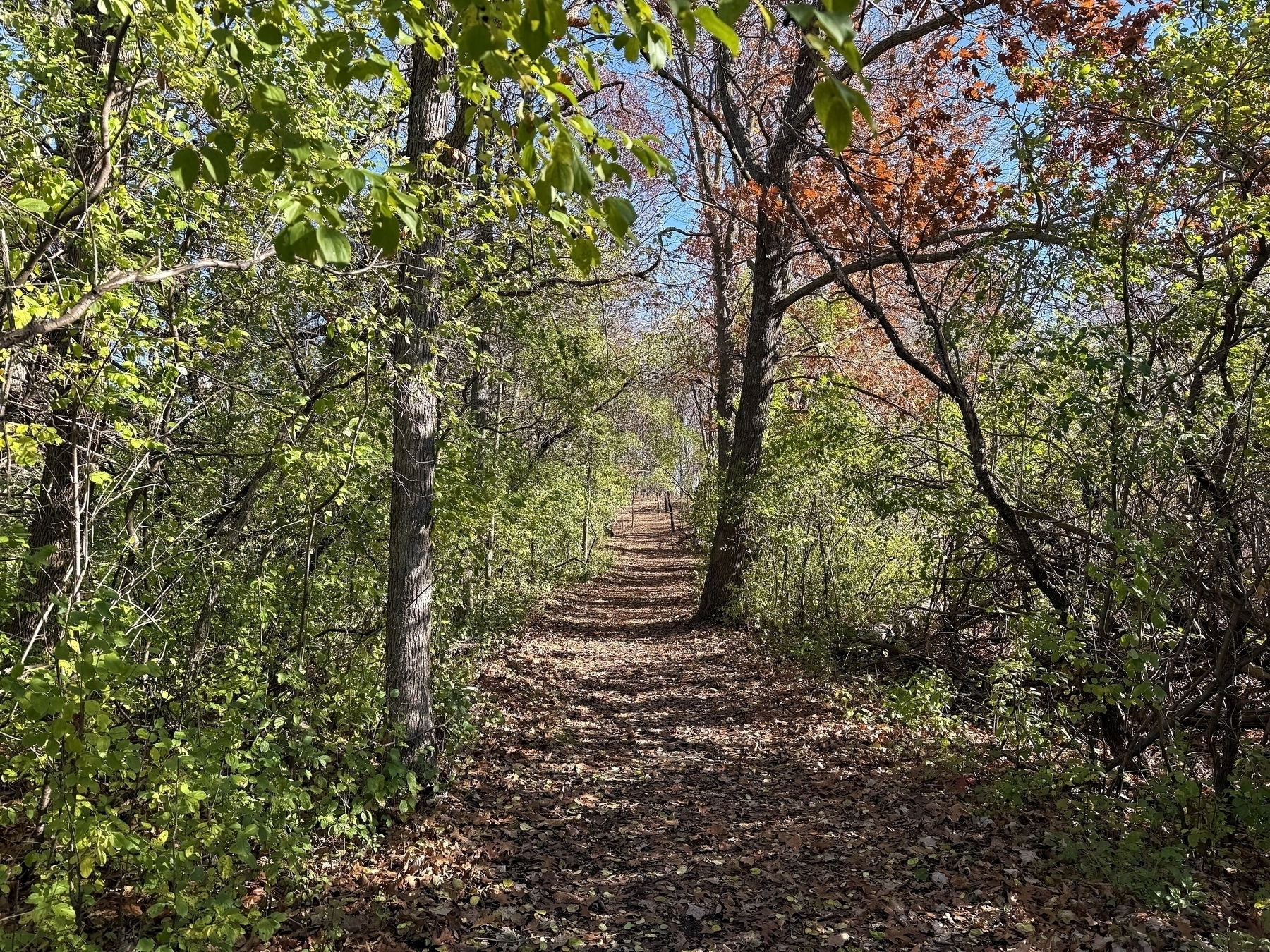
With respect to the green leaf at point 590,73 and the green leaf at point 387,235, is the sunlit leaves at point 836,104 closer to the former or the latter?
the green leaf at point 590,73

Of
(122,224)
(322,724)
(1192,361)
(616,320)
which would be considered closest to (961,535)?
(1192,361)

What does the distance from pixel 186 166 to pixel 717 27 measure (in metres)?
1.10

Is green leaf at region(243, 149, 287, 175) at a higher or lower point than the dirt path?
higher

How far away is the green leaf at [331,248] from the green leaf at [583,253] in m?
0.48

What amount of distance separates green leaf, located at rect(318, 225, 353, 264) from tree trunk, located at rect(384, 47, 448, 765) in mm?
3304

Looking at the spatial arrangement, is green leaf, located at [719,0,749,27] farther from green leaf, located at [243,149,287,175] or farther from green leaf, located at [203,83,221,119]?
green leaf, located at [203,83,221,119]

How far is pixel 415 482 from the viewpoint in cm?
500

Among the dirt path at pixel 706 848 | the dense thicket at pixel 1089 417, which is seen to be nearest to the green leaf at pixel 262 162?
the dense thicket at pixel 1089 417

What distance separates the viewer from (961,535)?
6.27m

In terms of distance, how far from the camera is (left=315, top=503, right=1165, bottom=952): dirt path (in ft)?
12.4

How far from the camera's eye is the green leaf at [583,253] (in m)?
1.64

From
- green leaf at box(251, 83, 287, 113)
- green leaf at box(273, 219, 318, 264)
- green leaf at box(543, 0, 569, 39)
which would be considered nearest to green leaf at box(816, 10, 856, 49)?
green leaf at box(543, 0, 569, 39)

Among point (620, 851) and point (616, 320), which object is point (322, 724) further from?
point (616, 320)

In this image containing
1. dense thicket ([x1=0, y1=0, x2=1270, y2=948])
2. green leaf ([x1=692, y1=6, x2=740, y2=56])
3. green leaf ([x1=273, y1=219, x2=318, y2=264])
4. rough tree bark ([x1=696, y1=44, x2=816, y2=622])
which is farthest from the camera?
rough tree bark ([x1=696, y1=44, x2=816, y2=622])
